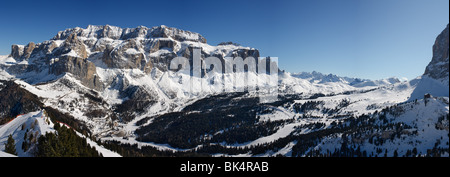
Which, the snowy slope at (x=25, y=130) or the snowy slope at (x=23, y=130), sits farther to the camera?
the snowy slope at (x=23, y=130)

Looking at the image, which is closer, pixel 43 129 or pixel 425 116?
pixel 43 129

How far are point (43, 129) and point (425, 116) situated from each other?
25901 centimetres

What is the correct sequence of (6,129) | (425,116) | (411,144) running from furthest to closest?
(425,116) < (411,144) < (6,129)

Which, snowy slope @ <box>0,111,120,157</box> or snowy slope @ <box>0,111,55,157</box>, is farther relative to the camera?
snowy slope @ <box>0,111,55,157</box>

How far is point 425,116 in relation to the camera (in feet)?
653

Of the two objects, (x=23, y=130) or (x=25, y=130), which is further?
(x=23, y=130)
